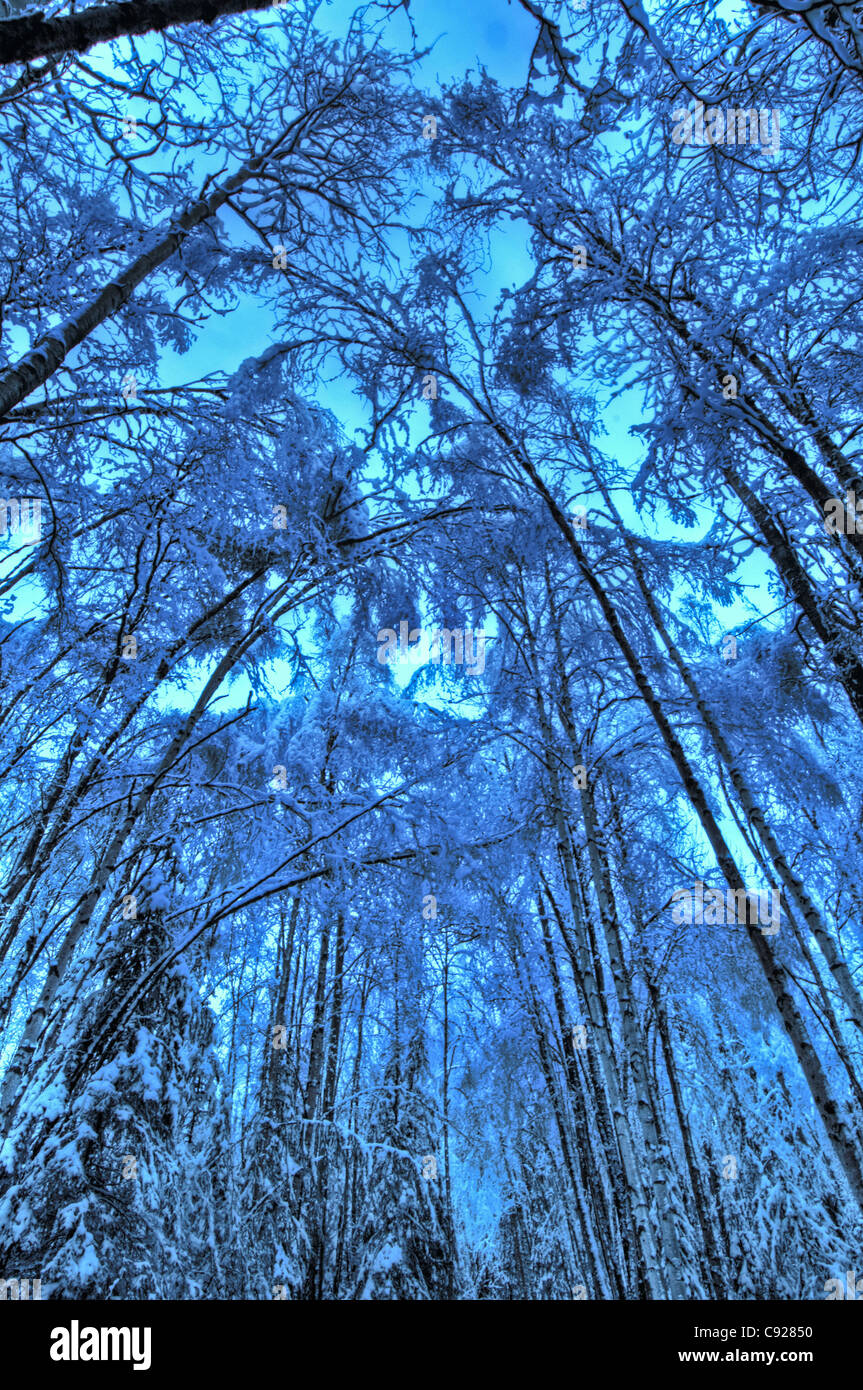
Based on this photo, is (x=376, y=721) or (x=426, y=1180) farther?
(x=376, y=721)

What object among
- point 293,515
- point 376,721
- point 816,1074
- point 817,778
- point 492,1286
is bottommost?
point 492,1286

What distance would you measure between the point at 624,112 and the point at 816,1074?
6.38 m

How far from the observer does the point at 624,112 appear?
4492 millimetres

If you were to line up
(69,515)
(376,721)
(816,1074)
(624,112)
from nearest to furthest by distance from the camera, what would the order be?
1. (816,1074)
2. (69,515)
3. (624,112)
4. (376,721)

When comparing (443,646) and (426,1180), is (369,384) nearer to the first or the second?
(443,646)

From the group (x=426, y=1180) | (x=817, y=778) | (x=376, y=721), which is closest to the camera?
(x=426, y=1180)

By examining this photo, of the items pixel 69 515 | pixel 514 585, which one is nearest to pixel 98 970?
pixel 69 515

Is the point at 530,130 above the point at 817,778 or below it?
above

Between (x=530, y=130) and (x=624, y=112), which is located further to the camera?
(x=530, y=130)

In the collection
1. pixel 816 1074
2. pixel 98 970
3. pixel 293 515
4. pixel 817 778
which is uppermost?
pixel 293 515
